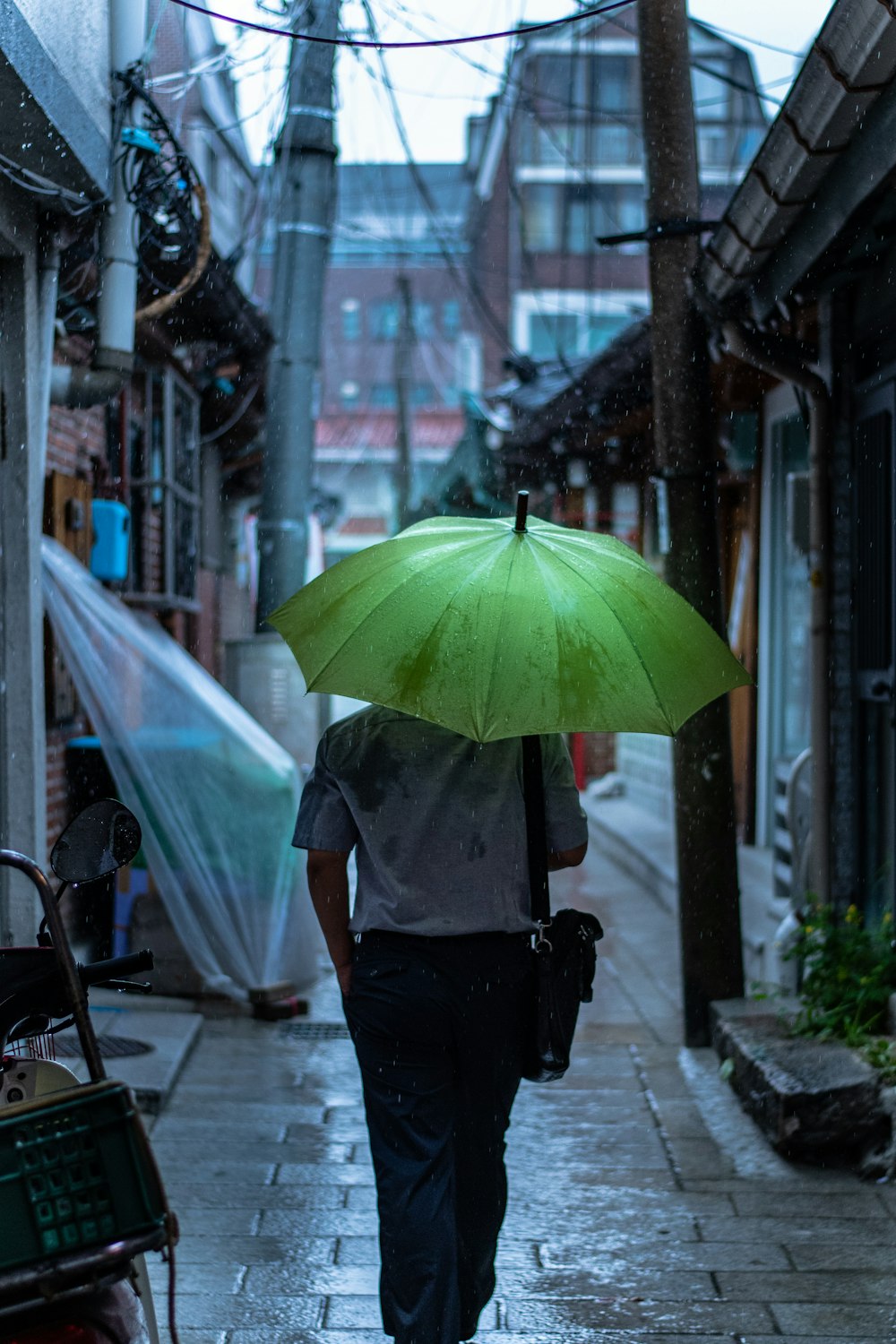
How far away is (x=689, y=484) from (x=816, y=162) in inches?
74.6

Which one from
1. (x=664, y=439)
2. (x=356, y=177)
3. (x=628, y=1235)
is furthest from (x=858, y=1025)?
(x=356, y=177)

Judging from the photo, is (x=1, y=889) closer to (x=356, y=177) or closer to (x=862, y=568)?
(x=862, y=568)

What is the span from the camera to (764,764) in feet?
33.9

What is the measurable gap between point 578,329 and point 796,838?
30.7 metres

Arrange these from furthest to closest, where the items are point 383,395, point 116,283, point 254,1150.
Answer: point 383,395, point 116,283, point 254,1150

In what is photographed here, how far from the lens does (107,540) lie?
8969mm

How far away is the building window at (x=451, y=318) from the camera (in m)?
46.7

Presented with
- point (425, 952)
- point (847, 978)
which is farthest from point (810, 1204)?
point (425, 952)

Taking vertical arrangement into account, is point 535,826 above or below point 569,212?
below

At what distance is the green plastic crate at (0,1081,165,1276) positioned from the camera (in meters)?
1.96

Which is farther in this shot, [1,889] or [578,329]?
[578,329]

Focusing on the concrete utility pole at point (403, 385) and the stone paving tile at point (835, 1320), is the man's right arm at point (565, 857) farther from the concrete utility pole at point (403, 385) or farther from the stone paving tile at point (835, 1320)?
the concrete utility pole at point (403, 385)

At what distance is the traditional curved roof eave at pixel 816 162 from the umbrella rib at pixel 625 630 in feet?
6.32

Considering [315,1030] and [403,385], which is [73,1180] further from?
[403,385]
